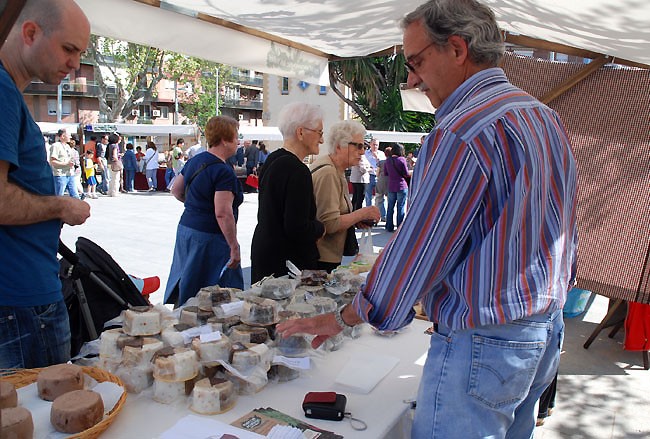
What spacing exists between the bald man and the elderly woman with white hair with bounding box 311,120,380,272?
1593 mm

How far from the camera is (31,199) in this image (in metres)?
1.49

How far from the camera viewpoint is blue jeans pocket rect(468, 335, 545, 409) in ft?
3.81

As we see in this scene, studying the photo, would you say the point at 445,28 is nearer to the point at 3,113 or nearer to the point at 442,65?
the point at 442,65

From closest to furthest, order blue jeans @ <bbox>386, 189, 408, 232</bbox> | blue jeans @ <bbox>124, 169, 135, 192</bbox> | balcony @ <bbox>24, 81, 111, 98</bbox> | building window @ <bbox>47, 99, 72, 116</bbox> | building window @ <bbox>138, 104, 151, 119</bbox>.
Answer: blue jeans @ <bbox>386, 189, 408, 232</bbox>, blue jeans @ <bbox>124, 169, 135, 192</bbox>, balcony @ <bbox>24, 81, 111, 98</bbox>, building window @ <bbox>47, 99, 72, 116</bbox>, building window @ <bbox>138, 104, 151, 119</bbox>

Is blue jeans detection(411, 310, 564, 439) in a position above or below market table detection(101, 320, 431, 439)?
above

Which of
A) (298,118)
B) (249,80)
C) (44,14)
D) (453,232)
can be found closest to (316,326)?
(453,232)

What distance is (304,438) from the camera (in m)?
1.28

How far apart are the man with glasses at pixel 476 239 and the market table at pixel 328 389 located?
0.23m

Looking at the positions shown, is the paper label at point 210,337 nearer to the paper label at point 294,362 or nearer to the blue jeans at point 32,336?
the paper label at point 294,362

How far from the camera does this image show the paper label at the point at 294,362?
5.24 feet

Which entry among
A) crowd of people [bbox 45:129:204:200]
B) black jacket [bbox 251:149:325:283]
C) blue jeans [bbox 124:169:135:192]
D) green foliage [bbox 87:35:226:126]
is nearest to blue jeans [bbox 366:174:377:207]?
crowd of people [bbox 45:129:204:200]

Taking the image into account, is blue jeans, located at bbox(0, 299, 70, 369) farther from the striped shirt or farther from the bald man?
the striped shirt

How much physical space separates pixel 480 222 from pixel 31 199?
125 cm

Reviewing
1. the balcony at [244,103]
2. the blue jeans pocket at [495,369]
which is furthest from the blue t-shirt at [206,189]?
the balcony at [244,103]
